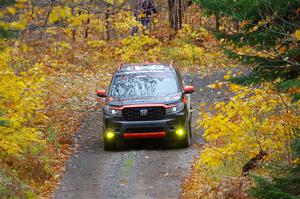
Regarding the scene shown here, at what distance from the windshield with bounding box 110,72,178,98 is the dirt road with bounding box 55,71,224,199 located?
1.36 metres

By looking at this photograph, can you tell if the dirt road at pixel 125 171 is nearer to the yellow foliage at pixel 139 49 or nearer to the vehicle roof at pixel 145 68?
the vehicle roof at pixel 145 68

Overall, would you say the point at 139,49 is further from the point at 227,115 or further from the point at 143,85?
the point at 227,115

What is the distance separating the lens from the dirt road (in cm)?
1138

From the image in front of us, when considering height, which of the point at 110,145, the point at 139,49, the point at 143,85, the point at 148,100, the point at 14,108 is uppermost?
the point at 14,108

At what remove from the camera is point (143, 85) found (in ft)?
48.7

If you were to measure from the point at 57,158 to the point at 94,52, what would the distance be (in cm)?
1696

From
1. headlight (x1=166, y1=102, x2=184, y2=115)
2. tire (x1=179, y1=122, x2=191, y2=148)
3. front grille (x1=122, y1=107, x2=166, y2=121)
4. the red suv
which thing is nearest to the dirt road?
tire (x1=179, y1=122, x2=191, y2=148)

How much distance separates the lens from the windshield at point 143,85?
14602mm

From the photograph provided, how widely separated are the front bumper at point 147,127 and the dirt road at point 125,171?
1.55ft

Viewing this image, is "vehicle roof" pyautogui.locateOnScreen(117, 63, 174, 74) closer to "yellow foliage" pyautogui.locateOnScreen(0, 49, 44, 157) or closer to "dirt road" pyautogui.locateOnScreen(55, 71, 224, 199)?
"dirt road" pyautogui.locateOnScreen(55, 71, 224, 199)

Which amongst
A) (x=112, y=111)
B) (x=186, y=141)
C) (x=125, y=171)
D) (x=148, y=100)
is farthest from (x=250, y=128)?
(x=112, y=111)

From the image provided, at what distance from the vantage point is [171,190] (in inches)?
450

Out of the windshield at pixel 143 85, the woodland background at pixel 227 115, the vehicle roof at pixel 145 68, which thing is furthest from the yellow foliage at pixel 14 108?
the vehicle roof at pixel 145 68

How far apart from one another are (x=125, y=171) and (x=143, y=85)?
111 inches
